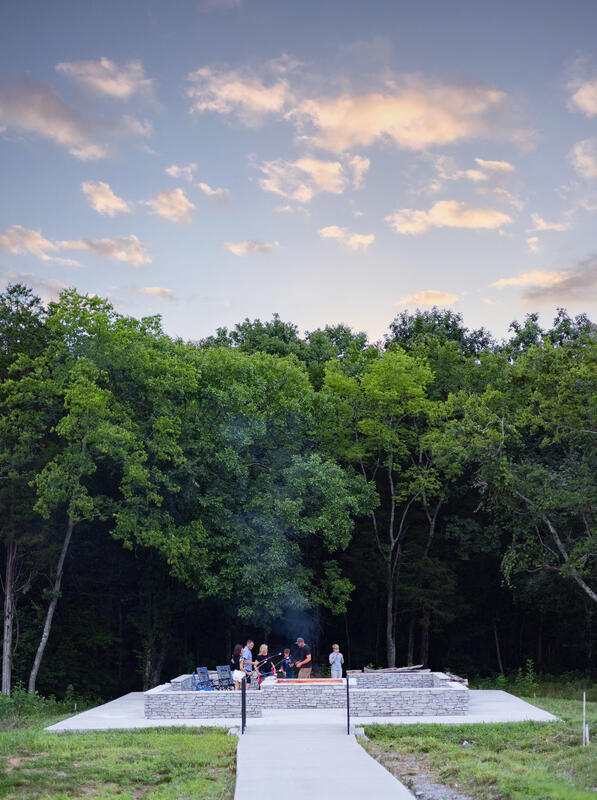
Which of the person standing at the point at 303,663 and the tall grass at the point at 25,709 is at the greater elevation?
the person standing at the point at 303,663

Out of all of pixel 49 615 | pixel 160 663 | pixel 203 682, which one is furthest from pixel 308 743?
pixel 160 663

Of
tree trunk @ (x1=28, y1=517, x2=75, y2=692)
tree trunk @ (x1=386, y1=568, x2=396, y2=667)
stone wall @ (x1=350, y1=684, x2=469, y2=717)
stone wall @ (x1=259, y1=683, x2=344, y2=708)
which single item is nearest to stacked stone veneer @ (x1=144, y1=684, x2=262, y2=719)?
stone wall @ (x1=259, y1=683, x2=344, y2=708)

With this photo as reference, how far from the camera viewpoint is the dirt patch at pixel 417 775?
918cm

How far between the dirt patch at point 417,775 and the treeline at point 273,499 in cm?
1373

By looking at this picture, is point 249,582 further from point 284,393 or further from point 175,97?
point 175,97

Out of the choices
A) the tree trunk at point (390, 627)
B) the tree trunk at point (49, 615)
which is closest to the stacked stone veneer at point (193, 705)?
the tree trunk at point (49, 615)

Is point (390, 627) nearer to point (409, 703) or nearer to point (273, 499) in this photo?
point (273, 499)

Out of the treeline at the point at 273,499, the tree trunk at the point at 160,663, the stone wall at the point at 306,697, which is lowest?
the tree trunk at the point at 160,663

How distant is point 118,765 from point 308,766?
2.58 meters

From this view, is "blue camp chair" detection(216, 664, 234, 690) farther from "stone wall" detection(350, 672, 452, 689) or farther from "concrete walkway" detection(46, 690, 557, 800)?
"stone wall" detection(350, 672, 452, 689)

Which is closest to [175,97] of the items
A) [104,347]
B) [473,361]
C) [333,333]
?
[104,347]

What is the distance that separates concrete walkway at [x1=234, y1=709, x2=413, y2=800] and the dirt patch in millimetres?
257

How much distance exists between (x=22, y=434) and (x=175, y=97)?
11.0 meters

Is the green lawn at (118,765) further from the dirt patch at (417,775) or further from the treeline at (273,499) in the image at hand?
the treeline at (273,499)
